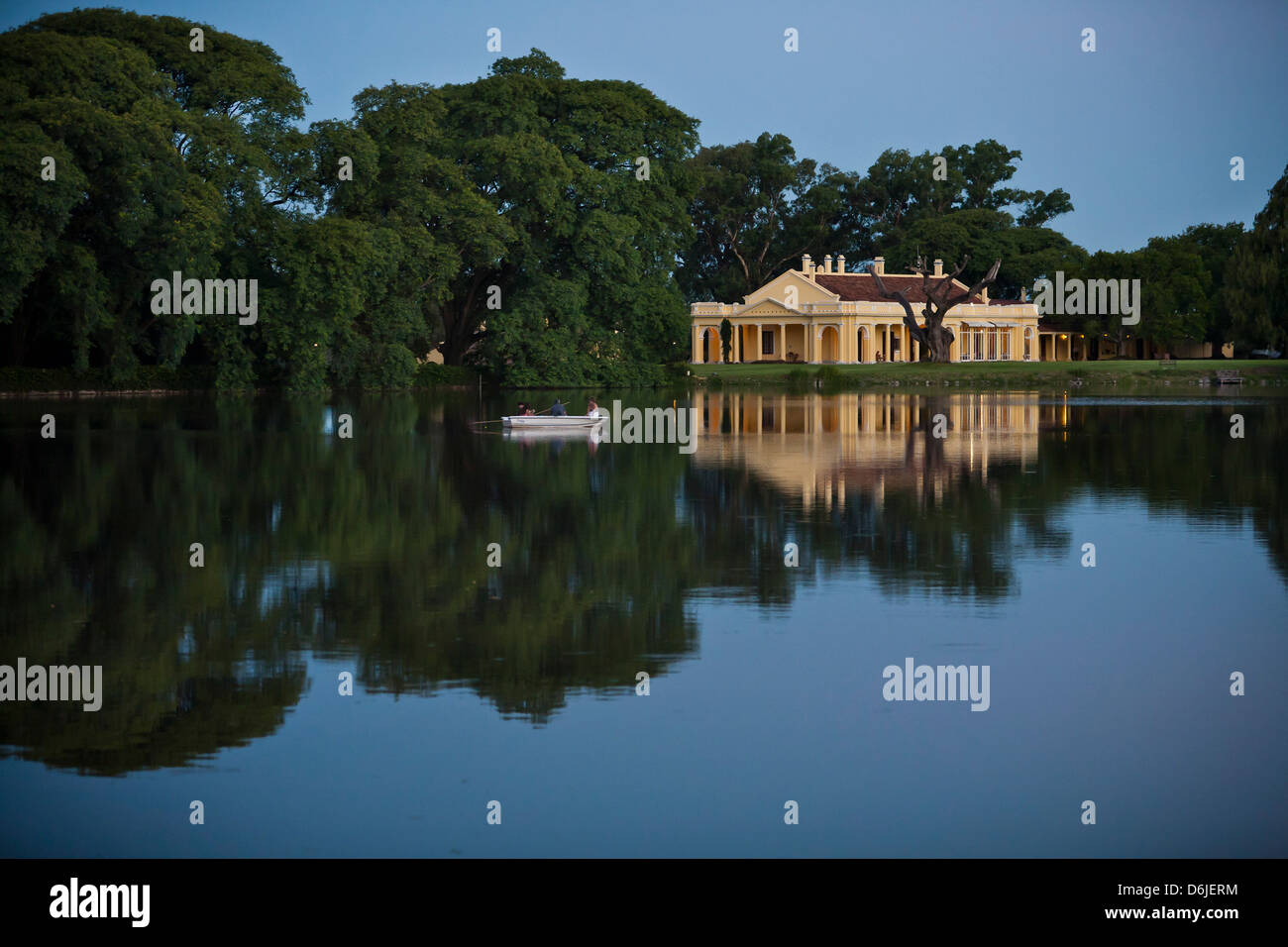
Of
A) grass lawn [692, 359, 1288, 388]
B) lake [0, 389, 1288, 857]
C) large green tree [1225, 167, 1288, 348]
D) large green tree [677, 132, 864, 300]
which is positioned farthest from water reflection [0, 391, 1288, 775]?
large green tree [677, 132, 864, 300]

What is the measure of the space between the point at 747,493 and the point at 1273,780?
14.4 m

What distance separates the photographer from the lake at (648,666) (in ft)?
26.4

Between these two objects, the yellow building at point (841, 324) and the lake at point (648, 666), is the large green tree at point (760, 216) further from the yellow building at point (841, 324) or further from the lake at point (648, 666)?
the lake at point (648, 666)

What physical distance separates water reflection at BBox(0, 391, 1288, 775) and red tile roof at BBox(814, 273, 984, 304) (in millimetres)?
64552

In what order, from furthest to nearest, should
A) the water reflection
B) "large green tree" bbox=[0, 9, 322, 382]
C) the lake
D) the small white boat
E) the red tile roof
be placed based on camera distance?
the red tile roof
"large green tree" bbox=[0, 9, 322, 382]
the small white boat
the water reflection
the lake

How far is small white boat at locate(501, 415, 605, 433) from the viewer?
3834 centimetres

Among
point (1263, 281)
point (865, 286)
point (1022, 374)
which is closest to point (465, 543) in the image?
point (1022, 374)

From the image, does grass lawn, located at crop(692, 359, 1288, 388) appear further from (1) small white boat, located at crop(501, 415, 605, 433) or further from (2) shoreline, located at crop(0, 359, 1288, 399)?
(1) small white boat, located at crop(501, 415, 605, 433)

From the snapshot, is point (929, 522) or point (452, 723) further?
point (929, 522)
